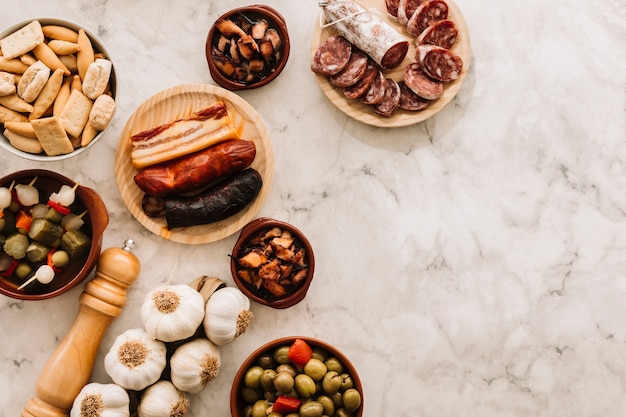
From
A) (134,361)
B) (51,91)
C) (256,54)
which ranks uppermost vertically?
(256,54)

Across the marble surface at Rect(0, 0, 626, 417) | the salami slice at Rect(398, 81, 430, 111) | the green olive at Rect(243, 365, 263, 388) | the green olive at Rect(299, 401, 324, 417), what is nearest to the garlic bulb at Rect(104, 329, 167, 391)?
the marble surface at Rect(0, 0, 626, 417)

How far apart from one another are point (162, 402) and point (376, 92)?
1372 mm

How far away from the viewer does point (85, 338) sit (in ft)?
7.29

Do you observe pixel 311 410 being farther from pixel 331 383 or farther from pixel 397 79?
pixel 397 79

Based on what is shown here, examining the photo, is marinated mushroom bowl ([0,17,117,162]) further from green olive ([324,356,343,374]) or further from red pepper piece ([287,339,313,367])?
green olive ([324,356,343,374])

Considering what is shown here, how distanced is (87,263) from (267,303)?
0.64 m

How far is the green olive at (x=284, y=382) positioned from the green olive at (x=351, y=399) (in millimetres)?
194

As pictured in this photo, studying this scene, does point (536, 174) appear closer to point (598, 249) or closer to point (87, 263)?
point (598, 249)

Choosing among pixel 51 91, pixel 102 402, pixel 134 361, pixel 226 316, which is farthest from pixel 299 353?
pixel 51 91

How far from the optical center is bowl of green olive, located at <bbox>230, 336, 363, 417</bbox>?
212 cm

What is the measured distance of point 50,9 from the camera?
7.80 feet

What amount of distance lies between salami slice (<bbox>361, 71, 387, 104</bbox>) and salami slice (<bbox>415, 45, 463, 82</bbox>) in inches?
6.6

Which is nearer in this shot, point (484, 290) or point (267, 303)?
point (267, 303)

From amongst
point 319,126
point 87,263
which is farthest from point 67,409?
point 319,126
